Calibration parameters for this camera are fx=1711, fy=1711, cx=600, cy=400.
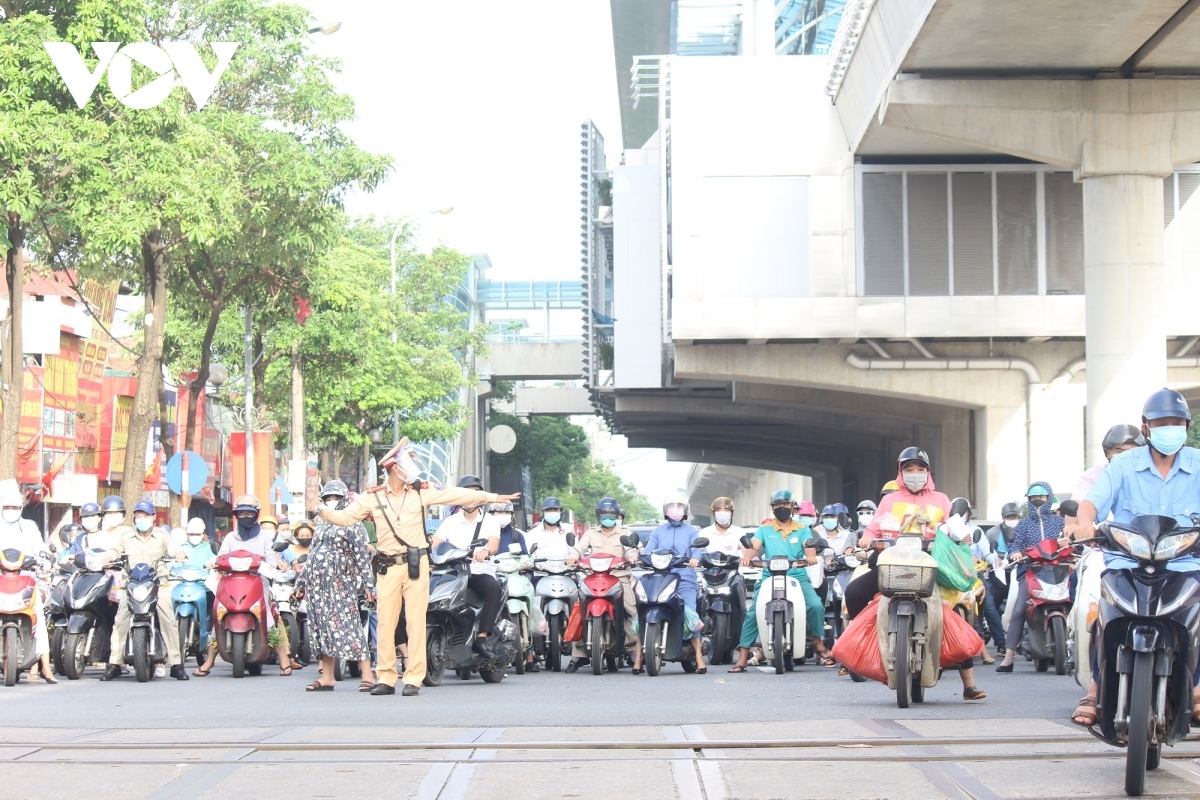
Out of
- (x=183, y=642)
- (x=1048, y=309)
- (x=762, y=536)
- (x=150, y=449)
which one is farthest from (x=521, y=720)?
(x=150, y=449)

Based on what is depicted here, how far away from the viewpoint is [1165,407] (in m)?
7.83

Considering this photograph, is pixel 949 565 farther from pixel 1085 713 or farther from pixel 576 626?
pixel 576 626

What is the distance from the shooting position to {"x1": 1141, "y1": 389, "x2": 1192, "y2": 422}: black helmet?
25.6 ft

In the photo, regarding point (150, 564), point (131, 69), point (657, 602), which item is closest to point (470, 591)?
point (657, 602)

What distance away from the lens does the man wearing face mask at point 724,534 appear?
55.7 feet

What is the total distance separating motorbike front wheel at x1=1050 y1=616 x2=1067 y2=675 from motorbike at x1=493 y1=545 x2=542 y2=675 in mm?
4831

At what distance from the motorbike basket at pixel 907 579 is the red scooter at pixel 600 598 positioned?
4.96 meters

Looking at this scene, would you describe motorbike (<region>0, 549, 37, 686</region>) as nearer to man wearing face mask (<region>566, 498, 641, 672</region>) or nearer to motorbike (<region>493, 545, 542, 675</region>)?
motorbike (<region>493, 545, 542, 675</region>)

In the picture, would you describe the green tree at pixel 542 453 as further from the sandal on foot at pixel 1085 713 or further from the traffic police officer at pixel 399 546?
the sandal on foot at pixel 1085 713

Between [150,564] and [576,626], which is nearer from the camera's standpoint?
[576,626]

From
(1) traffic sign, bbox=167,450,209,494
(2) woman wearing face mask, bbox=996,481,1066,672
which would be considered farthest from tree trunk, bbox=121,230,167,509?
(2) woman wearing face mask, bbox=996,481,1066,672

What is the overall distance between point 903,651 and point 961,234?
24.0 m

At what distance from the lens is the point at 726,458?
2773 inches

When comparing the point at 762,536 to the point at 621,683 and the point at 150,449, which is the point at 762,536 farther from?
the point at 150,449
